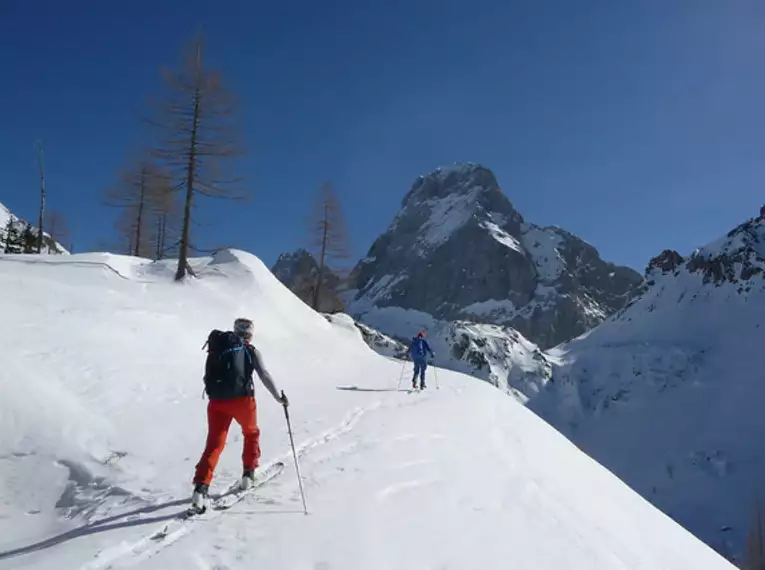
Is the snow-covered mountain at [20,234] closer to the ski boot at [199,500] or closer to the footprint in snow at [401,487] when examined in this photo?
the ski boot at [199,500]

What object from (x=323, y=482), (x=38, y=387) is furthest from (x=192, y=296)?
(x=323, y=482)

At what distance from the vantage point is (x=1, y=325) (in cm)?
1137

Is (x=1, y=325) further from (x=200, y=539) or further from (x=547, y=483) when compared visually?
(x=547, y=483)

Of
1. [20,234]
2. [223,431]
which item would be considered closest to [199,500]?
[223,431]

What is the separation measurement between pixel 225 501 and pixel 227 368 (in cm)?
145

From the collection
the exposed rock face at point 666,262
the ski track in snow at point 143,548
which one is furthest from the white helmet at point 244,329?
the exposed rock face at point 666,262

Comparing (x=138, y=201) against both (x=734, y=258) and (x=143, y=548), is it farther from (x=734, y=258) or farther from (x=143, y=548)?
(x=734, y=258)

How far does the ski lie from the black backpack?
1.12 meters

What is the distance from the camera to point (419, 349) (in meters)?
17.3

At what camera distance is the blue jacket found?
17234 mm

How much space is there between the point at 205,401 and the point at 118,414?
202cm

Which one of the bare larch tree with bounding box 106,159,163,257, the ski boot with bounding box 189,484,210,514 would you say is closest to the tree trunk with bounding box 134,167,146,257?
the bare larch tree with bounding box 106,159,163,257

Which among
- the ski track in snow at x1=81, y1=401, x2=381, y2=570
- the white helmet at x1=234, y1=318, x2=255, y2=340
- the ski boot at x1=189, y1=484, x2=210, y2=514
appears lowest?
the ski track in snow at x1=81, y1=401, x2=381, y2=570

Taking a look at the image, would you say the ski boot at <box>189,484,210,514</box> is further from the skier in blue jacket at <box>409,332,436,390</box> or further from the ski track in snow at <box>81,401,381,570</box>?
the skier in blue jacket at <box>409,332,436,390</box>
